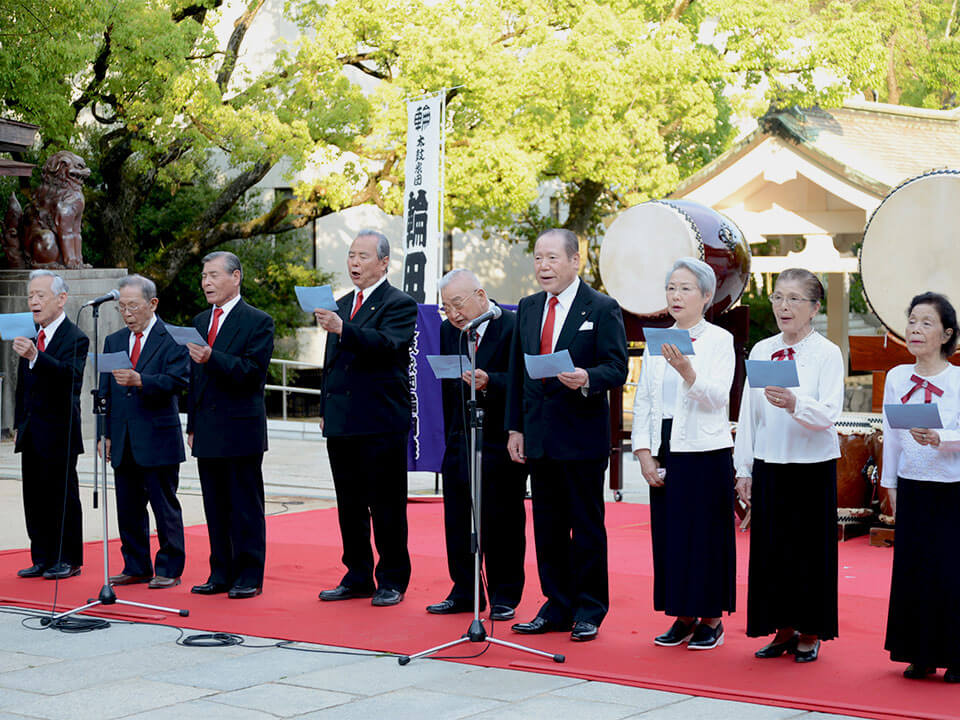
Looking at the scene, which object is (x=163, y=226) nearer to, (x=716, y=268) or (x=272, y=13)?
(x=272, y=13)

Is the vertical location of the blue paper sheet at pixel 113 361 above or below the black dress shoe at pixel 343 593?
above

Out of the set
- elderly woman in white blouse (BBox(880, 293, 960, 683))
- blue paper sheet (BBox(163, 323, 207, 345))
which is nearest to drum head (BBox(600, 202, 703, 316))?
blue paper sheet (BBox(163, 323, 207, 345))

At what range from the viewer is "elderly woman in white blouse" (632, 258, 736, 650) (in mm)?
5332

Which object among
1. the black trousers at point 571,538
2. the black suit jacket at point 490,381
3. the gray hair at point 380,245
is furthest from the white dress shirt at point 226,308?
the black trousers at point 571,538

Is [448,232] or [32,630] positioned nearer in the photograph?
[32,630]

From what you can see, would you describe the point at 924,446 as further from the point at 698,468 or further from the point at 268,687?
the point at 268,687

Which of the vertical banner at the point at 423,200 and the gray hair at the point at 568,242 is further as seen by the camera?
the vertical banner at the point at 423,200

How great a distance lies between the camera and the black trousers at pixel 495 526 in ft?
20.2

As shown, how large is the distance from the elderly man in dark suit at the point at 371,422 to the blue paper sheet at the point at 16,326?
1.52 meters

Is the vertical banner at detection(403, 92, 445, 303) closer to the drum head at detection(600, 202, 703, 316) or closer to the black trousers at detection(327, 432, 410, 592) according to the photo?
the drum head at detection(600, 202, 703, 316)

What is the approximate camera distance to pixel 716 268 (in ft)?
27.9

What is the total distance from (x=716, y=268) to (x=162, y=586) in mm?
3976

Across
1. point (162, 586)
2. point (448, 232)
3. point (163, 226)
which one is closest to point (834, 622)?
point (162, 586)

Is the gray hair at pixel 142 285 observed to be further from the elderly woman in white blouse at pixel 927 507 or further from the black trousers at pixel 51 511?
the elderly woman in white blouse at pixel 927 507
